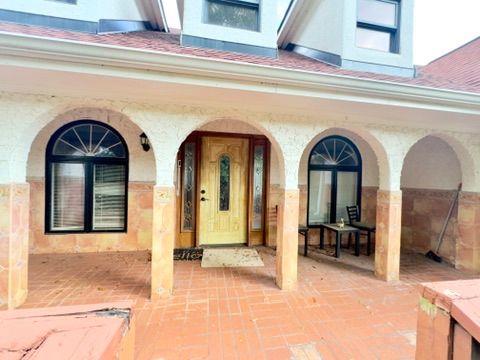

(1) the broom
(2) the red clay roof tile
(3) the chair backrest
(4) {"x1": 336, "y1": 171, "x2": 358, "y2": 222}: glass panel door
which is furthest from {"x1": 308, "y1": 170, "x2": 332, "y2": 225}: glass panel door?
(2) the red clay roof tile

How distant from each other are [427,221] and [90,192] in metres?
7.04

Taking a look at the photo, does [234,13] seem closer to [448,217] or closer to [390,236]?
[390,236]

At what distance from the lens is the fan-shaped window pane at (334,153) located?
5.55m

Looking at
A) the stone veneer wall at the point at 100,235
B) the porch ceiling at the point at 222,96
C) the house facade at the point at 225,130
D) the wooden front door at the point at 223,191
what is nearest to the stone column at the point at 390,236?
the house facade at the point at 225,130

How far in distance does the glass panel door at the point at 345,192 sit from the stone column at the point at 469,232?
6.39 ft

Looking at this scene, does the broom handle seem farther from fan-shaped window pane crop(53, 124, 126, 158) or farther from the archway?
fan-shaped window pane crop(53, 124, 126, 158)

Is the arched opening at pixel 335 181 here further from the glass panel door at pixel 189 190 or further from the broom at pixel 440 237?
the glass panel door at pixel 189 190

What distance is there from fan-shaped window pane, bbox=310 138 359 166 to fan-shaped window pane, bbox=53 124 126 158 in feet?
14.1

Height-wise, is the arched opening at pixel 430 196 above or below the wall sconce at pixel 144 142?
below

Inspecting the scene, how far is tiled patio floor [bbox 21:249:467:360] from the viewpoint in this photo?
2.25 m

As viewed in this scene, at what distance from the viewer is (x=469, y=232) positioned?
4145mm

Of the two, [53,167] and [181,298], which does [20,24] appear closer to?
[53,167]

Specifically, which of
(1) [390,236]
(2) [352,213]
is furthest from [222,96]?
(2) [352,213]

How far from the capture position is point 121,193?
481cm
